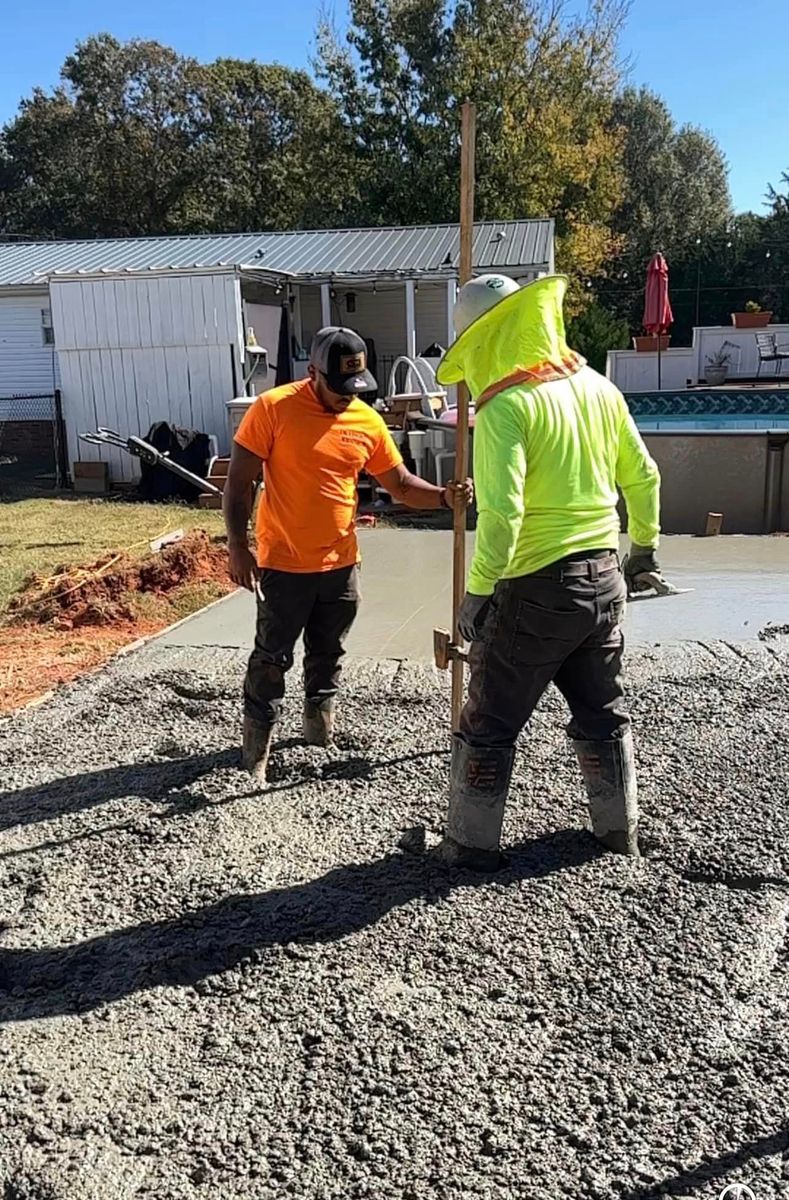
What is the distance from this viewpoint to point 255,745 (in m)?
4.21

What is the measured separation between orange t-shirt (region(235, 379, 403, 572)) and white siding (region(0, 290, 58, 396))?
50.9ft

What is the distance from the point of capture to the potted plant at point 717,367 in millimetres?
22078

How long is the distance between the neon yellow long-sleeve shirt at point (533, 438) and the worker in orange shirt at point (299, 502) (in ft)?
2.61

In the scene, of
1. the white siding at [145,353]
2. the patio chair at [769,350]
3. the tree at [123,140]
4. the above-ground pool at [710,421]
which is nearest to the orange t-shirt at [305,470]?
the white siding at [145,353]

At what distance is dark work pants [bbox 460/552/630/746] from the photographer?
3104 millimetres

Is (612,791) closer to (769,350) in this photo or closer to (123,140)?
(769,350)

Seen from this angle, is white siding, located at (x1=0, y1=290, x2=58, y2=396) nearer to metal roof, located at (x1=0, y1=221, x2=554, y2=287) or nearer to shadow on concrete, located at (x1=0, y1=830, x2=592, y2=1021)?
metal roof, located at (x1=0, y1=221, x2=554, y2=287)

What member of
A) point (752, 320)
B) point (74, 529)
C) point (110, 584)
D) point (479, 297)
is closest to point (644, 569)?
point (479, 297)

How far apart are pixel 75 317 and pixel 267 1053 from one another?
1347cm

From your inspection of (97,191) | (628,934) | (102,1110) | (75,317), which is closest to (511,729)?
(628,934)

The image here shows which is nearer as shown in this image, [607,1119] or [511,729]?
[607,1119]

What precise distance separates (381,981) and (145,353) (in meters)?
12.9

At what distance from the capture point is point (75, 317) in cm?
1424

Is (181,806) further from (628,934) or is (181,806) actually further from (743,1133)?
(743,1133)
